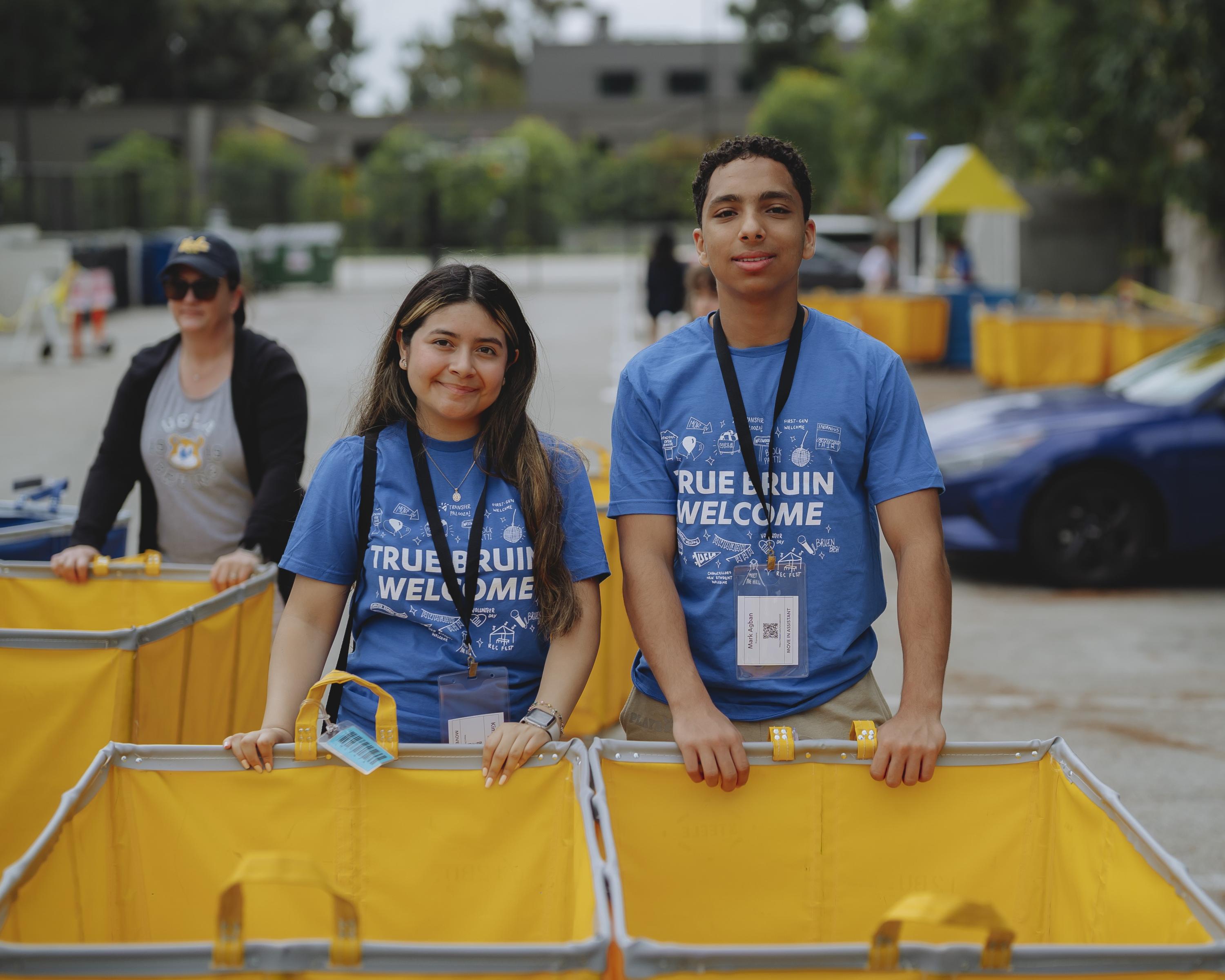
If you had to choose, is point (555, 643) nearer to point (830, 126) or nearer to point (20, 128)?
point (20, 128)

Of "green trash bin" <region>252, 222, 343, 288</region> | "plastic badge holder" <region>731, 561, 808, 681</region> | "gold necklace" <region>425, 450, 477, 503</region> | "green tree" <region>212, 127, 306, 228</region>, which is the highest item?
"green tree" <region>212, 127, 306, 228</region>

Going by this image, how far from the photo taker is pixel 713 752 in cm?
228

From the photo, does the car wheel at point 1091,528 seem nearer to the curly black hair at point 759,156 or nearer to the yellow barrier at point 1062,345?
the curly black hair at point 759,156

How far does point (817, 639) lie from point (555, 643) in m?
0.49

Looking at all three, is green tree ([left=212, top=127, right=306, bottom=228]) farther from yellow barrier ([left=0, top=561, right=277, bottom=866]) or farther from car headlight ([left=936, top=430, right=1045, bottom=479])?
yellow barrier ([left=0, top=561, right=277, bottom=866])

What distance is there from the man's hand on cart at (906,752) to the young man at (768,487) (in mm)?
124

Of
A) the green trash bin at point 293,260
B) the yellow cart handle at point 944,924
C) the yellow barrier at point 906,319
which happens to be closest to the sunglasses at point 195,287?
the yellow cart handle at point 944,924

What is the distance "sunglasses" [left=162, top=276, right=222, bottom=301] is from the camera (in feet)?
12.4

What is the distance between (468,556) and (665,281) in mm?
13023

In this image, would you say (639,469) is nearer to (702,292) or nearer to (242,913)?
(242,913)

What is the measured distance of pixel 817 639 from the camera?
253cm

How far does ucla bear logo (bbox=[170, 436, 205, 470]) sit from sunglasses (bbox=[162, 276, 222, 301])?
39cm

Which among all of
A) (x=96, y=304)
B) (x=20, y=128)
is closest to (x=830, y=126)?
(x=20, y=128)

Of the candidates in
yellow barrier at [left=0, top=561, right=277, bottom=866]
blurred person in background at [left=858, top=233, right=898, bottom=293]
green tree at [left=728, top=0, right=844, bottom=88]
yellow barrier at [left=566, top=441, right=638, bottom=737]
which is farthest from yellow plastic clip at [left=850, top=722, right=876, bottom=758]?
green tree at [left=728, top=0, right=844, bottom=88]
